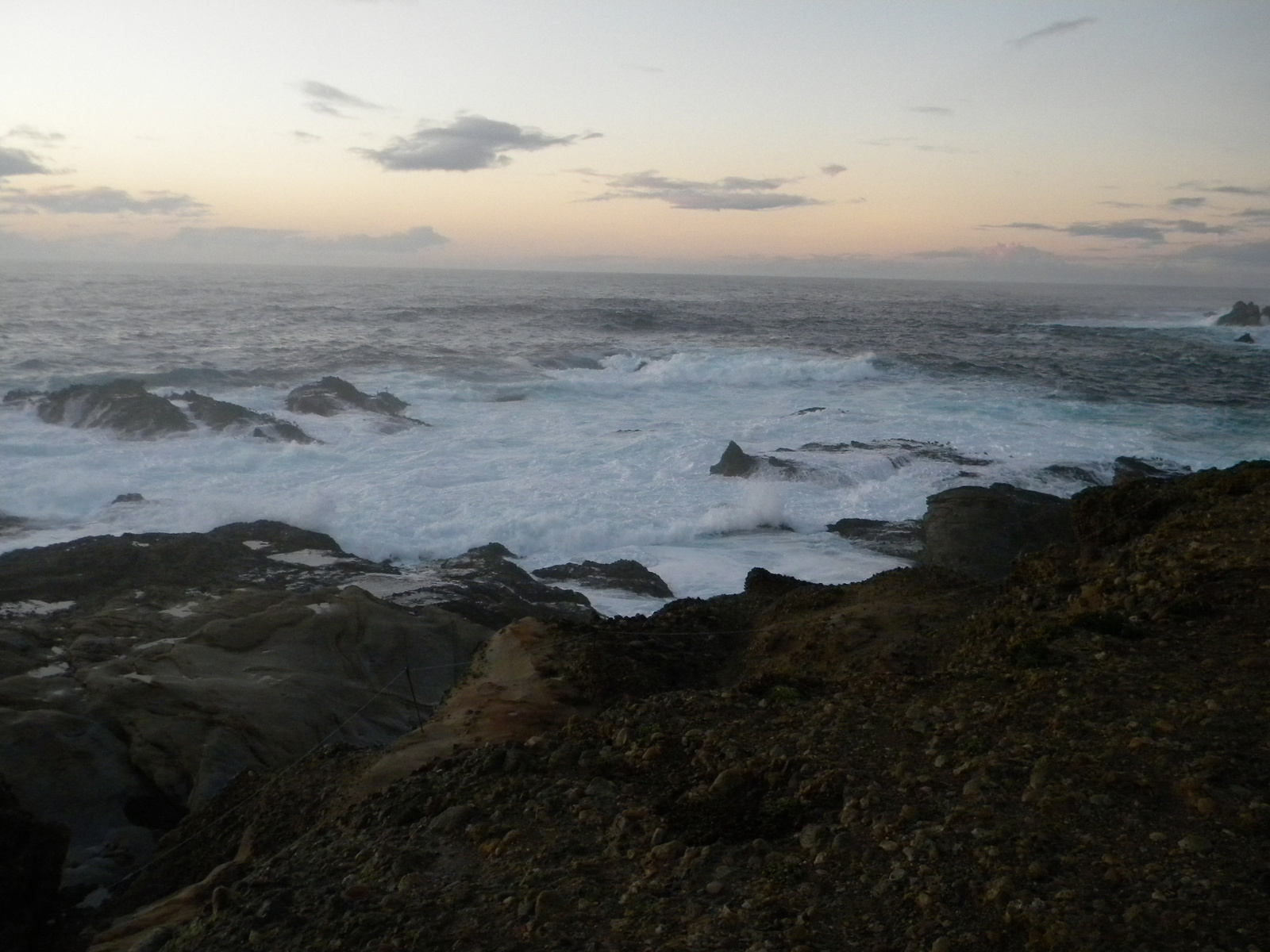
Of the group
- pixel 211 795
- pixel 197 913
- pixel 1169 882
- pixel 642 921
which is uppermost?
pixel 1169 882

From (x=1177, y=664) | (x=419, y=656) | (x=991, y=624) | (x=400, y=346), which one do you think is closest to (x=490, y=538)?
(x=419, y=656)

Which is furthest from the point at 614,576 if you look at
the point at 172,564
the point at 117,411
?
the point at 117,411

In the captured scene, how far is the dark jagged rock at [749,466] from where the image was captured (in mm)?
20672

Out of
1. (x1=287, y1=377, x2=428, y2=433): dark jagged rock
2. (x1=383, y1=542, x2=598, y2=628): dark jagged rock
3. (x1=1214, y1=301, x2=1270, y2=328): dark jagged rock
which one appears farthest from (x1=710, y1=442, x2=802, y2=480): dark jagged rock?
(x1=1214, y1=301, x2=1270, y2=328): dark jagged rock

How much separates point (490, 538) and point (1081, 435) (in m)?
17.3

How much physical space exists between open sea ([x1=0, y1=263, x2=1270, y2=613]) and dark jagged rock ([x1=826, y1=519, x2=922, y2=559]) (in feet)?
1.00

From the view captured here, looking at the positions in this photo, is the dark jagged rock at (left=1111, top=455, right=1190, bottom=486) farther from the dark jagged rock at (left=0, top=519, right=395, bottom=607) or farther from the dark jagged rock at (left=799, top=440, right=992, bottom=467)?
the dark jagged rock at (left=0, top=519, right=395, bottom=607)

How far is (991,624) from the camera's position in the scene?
785 centimetres

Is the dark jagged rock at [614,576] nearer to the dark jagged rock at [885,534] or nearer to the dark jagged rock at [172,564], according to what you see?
the dark jagged rock at [172,564]

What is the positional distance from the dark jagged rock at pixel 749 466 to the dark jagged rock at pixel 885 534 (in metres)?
3.12

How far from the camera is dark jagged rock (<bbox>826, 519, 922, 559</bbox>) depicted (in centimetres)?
1595

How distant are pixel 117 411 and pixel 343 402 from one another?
6.36 metres

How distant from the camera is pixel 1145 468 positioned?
2083 centimetres

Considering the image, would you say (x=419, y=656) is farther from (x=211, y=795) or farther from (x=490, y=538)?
(x=490, y=538)
